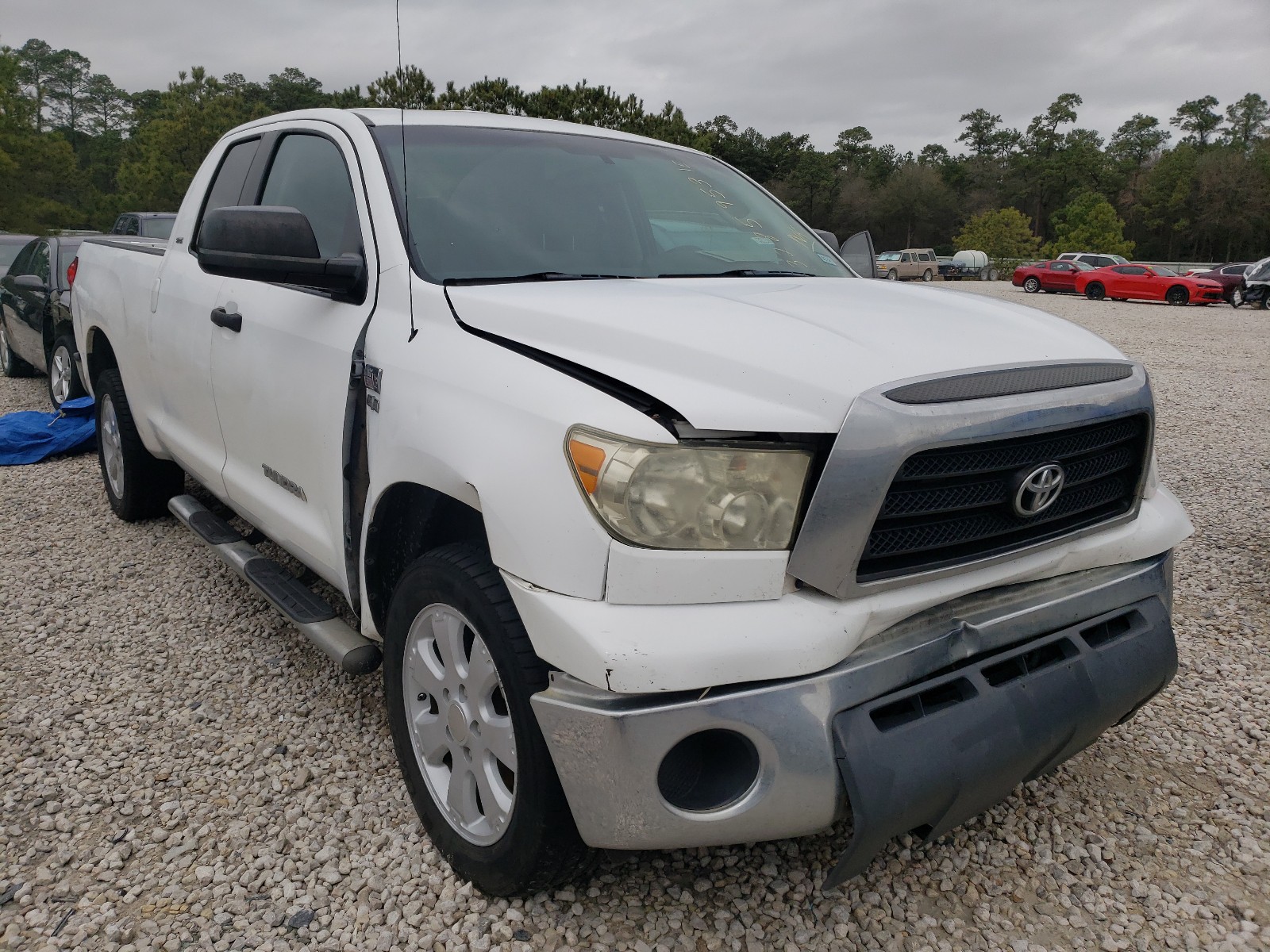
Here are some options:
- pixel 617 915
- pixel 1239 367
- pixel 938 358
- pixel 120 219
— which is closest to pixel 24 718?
pixel 617 915

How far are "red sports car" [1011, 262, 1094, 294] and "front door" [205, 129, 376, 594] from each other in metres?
32.4

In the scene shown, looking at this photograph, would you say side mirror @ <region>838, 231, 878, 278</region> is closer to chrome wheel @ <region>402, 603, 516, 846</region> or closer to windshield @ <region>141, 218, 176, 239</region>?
chrome wheel @ <region>402, 603, 516, 846</region>

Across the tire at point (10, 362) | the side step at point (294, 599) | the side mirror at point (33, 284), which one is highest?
the side mirror at point (33, 284)

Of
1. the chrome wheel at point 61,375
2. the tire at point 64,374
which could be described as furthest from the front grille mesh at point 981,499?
the chrome wheel at point 61,375

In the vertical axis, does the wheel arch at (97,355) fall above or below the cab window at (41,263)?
below

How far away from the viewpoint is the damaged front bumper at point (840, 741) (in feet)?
5.34

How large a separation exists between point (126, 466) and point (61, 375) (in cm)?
343

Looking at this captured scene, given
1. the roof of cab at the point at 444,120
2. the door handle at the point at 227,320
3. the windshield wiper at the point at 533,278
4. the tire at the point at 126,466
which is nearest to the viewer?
the windshield wiper at the point at 533,278

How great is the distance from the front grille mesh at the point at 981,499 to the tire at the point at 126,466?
3.93 meters

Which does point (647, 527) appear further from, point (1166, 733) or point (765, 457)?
point (1166, 733)

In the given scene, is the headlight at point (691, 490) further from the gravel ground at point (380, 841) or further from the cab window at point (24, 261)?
the cab window at point (24, 261)

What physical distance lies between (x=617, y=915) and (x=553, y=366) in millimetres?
1273

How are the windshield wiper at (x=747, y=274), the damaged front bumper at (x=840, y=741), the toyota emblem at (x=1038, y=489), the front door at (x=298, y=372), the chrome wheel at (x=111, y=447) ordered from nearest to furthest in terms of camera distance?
the damaged front bumper at (x=840, y=741), the toyota emblem at (x=1038, y=489), the front door at (x=298, y=372), the windshield wiper at (x=747, y=274), the chrome wheel at (x=111, y=447)

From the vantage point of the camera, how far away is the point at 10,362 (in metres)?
9.58
